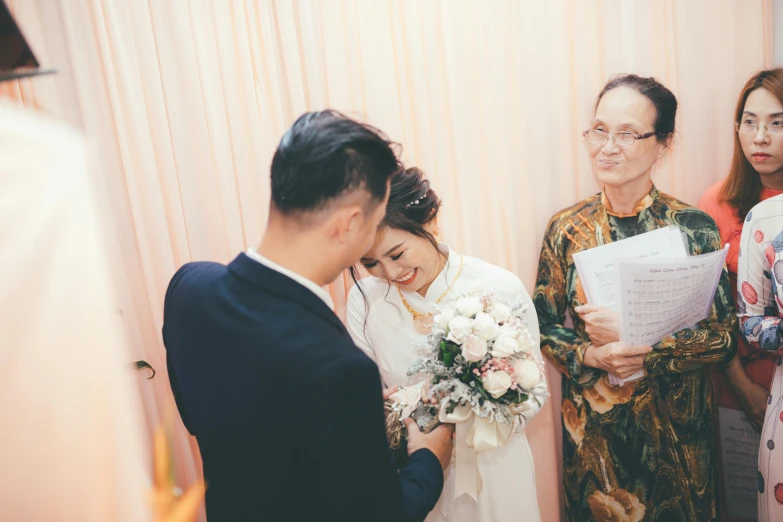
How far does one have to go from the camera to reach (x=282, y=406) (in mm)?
944

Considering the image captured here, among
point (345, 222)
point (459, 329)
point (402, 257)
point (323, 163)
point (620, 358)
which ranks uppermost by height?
point (323, 163)

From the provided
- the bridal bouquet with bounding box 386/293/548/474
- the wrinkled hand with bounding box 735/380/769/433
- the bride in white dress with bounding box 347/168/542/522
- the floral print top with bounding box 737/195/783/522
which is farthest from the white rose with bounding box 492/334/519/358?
the wrinkled hand with bounding box 735/380/769/433

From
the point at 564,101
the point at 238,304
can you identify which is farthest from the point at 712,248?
the point at 238,304

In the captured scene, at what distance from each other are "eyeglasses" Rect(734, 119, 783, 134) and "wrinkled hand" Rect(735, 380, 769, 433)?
100 cm

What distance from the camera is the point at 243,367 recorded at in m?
0.98

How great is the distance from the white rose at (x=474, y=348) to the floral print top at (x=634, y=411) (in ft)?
2.51

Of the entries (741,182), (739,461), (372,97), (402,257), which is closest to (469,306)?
(402,257)

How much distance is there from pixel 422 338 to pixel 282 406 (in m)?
0.90

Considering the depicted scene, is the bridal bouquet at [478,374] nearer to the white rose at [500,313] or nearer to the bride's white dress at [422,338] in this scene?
the white rose at [500,313]

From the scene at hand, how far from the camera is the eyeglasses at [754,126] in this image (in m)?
2.02

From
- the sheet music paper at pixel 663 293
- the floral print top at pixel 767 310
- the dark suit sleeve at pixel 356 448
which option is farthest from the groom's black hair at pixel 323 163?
the floral print top at pixel 767 310

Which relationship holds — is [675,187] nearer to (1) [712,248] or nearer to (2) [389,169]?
(1) [712,248]

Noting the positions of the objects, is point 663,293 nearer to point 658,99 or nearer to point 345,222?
point 658,99

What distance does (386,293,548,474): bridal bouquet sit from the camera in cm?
145
